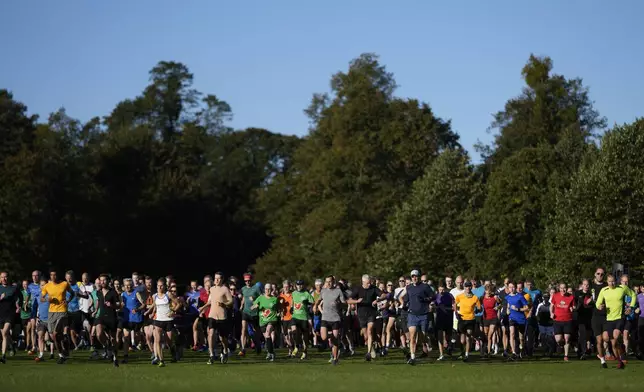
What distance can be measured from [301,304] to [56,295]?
23.4 feet

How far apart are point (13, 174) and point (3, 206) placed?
320 cm

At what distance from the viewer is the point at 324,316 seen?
2889 cm

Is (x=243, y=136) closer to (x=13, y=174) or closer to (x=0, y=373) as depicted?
(x=13, y=174)

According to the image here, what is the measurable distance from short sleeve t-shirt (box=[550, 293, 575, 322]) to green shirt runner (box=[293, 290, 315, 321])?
6.63 meters

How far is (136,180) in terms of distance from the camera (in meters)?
92.2

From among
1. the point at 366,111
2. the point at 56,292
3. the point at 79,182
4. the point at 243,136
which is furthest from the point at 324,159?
the point at 56,292

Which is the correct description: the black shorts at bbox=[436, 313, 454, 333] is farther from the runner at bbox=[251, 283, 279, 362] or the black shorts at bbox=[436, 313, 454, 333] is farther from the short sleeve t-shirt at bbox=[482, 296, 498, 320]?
the runner at bbox=[251, 283, 279, 362]

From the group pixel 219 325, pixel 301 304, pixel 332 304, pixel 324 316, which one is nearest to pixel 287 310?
pixel 301 304

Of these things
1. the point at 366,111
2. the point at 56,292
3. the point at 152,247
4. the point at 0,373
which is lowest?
the point at 0,373

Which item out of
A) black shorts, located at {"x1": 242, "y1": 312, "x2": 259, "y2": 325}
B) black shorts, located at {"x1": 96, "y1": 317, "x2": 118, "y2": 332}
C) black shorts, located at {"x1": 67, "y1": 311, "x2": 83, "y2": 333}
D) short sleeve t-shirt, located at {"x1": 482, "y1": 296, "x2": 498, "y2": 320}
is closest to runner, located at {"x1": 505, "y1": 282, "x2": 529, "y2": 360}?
short sleeve t-shirt, located at {"x1": 482, "y1": 296, "x2": 498, "y2": 320}

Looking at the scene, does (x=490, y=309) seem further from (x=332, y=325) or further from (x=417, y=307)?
(x=332, y=325)

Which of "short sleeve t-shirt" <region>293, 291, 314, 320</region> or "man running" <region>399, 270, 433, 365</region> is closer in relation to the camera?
"man running" <region>399, 270, 433, 365</region>

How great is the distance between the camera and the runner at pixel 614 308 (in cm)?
2675

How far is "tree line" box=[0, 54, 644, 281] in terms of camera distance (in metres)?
62.9
